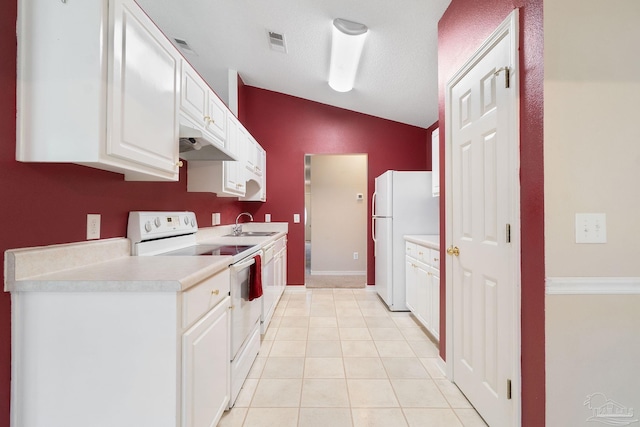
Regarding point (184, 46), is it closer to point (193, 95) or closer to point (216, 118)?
point (216, 118)

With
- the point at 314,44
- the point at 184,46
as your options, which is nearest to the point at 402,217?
the point at 314,44

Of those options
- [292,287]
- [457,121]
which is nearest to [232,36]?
[457,121]

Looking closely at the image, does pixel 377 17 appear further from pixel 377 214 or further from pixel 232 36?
pixel 377 214

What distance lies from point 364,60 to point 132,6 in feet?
7.46

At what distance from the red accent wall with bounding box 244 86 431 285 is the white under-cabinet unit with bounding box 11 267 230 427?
3.36m

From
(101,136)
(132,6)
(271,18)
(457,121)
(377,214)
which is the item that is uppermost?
(271,18)

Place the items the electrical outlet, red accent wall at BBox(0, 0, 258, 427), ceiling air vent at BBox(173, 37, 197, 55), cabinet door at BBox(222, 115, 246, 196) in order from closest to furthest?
1. red accent wall at BBox(0, 0, 258, 427)
2. the electrical outlet
3. cabinet door at BBox(222, 115, 246, 196)
4. ceiling air vent at BBox(173, 37, 197, 55)

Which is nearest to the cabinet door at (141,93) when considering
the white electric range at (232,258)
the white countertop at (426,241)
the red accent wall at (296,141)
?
the white electric range at (232,258)

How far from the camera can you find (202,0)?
2.56m

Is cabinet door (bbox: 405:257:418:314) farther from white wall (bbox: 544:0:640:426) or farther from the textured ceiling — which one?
the textured ceiling

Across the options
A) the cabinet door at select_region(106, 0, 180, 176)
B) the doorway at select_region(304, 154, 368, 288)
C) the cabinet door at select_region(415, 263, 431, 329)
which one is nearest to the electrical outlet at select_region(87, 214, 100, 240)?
the cabinet door at select_region(106, 0, 180, 176)

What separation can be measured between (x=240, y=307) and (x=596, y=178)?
6.47ft

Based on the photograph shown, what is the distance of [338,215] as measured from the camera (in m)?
5.64

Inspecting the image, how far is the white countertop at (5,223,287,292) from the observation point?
110cm
